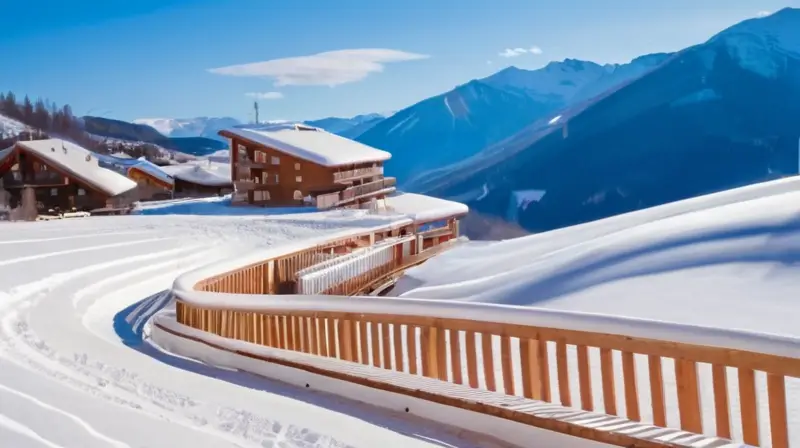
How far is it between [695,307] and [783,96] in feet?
254

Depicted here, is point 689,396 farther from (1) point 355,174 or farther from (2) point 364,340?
(1) point 355,174

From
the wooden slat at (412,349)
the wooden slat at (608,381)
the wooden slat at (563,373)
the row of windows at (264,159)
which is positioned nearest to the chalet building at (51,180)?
→ the row of windows at (264,159)

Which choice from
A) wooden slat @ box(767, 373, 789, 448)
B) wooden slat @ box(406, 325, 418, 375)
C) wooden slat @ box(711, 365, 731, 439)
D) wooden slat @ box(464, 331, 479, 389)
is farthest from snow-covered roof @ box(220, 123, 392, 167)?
wooden slat @ box(767, 373, 789, 448)

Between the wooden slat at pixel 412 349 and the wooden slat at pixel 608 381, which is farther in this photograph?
the wooden slat at pixel 412 349

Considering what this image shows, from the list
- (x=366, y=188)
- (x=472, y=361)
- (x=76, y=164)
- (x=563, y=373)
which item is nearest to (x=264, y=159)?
(x=366, y=188)

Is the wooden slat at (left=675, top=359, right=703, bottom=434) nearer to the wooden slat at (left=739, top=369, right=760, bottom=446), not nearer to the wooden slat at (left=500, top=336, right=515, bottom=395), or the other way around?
the wooden slat at (left=739, top=369, right=760, bottom=446)

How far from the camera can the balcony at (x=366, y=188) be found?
36.4 meters

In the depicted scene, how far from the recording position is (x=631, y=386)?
13.2 ft

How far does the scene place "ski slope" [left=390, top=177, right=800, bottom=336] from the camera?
6109mm

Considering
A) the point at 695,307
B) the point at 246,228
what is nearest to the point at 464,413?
the point at 695,307

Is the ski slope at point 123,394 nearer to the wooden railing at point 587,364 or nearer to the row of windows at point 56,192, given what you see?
the wooden railing at point 587,364

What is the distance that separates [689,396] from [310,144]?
3455 cm

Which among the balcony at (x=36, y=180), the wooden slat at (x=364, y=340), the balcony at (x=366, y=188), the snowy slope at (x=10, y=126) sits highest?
the snowy slope at (x=10, y=126)

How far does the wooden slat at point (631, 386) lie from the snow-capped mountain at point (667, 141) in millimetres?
63639
